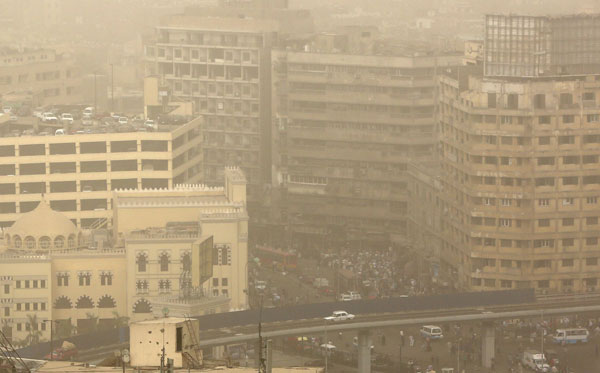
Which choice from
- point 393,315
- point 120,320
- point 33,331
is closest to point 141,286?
point 120,320

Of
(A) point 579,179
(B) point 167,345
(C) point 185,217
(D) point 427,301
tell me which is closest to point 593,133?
(A) point 579,179

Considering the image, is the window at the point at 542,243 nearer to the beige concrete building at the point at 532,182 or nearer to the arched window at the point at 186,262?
the beige concrete building at the point at 532,182

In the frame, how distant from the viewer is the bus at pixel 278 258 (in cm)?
16362

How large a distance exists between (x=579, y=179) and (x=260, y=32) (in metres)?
53.9

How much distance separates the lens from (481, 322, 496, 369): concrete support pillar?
131 meters

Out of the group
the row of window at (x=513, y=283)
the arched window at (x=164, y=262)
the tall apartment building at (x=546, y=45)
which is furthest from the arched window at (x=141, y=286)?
the tall apartment building at (x=546, y=45)

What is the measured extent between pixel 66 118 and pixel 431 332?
1572 inches

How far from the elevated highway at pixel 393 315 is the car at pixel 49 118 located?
3737 centimetres

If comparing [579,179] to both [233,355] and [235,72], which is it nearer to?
[233,355]

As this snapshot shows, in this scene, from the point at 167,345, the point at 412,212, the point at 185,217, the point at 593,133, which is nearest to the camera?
the point at 167,345

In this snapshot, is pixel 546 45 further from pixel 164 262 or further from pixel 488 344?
pixel 164 262

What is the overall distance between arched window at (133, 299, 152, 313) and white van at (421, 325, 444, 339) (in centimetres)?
1840

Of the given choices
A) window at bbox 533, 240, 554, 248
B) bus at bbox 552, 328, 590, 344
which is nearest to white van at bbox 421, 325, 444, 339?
bus at bbox 552, 328, 590, 344

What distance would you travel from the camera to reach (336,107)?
185 meters
